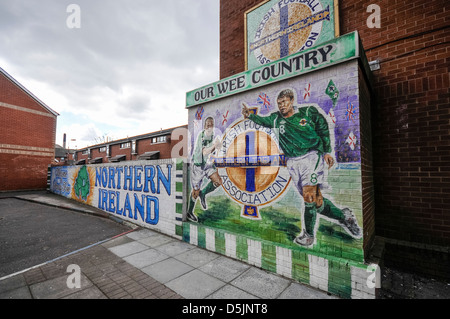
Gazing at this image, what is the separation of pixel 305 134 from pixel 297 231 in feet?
5.46

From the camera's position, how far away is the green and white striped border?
281 centimetres

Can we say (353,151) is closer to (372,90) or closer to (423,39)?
(372,90)

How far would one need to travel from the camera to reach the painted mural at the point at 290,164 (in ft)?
10.1

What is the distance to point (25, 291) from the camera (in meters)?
3.10

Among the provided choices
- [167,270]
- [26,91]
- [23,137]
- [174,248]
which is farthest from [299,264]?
[26,91]

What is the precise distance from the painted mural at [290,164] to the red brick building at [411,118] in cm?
157

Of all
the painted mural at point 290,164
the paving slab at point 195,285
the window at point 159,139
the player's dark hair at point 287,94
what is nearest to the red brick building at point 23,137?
the window at point 159,139

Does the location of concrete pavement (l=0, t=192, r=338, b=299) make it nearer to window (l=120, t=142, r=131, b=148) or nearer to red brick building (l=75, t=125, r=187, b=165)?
red brick building (l=75, t=125, r=187, b=165)

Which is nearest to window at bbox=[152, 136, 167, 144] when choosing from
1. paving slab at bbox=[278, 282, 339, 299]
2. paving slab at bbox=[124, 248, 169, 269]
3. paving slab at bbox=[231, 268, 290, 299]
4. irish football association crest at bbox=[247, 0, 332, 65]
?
irish football association crest at bbox=[247, 0, 332, 65]

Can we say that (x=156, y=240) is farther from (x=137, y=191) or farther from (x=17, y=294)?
(x=17, y=294)

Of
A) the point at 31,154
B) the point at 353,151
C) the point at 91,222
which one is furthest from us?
the point at 31,154

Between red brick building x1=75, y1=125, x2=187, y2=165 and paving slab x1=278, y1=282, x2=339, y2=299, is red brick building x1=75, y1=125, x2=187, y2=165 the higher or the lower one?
the higher one

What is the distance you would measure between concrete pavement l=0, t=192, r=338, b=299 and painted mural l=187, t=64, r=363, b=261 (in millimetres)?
678
